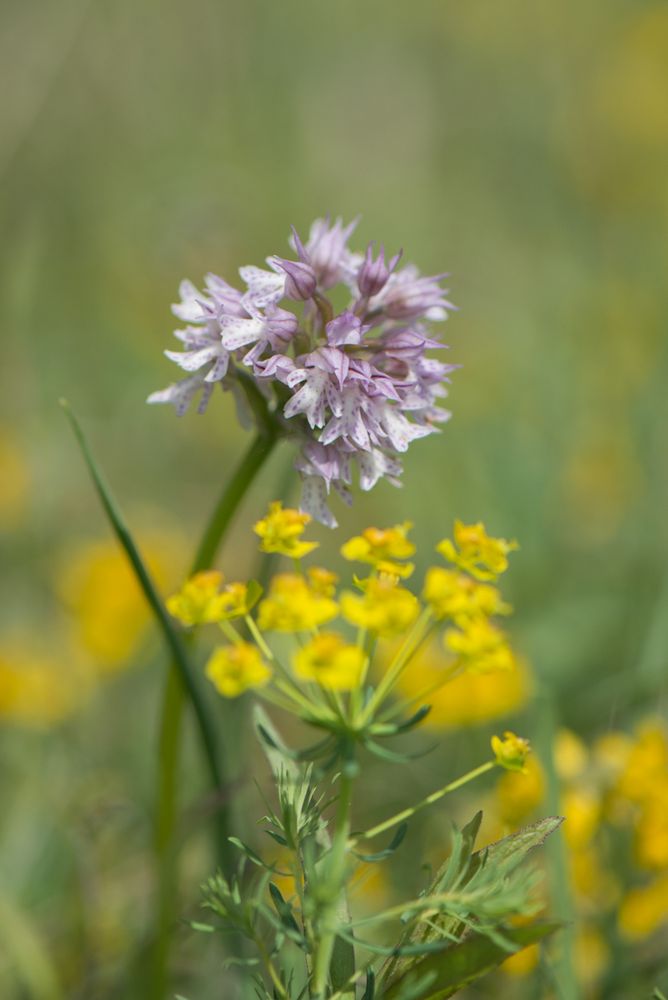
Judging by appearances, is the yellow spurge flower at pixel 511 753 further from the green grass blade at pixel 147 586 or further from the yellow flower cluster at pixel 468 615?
the green grass blade at pixel 147 586

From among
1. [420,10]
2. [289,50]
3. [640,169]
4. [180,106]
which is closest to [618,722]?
[640,169]

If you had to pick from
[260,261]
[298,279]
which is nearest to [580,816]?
[298,279]

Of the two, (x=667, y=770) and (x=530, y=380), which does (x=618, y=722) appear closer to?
(x=667, y=770)

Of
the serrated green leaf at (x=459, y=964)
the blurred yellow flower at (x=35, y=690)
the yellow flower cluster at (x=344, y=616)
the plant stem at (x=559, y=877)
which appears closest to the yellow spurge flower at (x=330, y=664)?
the yellow flower cluster at (x=344, y=616)

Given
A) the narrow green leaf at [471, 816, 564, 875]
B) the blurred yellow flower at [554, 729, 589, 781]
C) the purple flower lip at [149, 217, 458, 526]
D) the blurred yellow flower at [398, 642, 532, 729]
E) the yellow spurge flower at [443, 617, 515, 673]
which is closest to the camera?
the yellow spurge flower at [443, 617, 515, 673]

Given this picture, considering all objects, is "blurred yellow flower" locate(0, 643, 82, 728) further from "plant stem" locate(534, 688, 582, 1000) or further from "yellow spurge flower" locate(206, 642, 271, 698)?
"yellow spurge flower" locate(206, 642, 271, 698)

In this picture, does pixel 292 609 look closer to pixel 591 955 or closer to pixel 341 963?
pixel 341 963

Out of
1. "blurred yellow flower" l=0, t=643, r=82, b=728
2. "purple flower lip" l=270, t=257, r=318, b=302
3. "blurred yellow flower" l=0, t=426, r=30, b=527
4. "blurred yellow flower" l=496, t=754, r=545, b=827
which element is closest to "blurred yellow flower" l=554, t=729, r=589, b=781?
"blurred yellow flower" l=496, t=754, r=545, b=827
